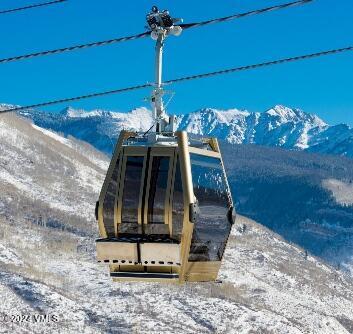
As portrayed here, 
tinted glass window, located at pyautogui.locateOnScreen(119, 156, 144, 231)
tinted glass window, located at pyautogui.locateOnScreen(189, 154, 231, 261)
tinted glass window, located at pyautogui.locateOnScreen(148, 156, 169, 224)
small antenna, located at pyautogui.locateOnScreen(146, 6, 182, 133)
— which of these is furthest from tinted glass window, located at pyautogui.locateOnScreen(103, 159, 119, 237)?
small antenna, located at pyautogui.locateOnScreen(146, 6, 182, 133)

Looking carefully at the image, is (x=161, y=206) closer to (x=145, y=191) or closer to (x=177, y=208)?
(x=177, y=208)

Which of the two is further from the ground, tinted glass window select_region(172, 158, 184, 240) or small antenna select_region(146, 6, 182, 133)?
small antenna select_region(146, 6, 182, 133)

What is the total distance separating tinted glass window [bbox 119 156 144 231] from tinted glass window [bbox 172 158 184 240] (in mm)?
1079

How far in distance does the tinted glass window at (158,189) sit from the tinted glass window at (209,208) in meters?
0.80

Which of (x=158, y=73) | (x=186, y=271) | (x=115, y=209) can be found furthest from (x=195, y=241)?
(x=158, y=73)

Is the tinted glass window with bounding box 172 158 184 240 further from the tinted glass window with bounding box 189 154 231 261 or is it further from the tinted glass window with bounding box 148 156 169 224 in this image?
the tinted glass window with bounding box 189 154 231 261

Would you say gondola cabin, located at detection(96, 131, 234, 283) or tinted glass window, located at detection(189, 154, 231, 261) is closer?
gondola cabin, located at detection(96, 131, 234, 283)

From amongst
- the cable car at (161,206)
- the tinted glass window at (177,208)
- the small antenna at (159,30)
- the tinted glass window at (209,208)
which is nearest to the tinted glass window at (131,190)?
the cable car at (161,206)

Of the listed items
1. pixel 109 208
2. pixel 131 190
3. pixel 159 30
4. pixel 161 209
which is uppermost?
pixel 159 30

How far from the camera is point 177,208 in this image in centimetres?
1961

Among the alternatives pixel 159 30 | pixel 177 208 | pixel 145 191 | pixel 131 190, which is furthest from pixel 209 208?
pixel 159 30

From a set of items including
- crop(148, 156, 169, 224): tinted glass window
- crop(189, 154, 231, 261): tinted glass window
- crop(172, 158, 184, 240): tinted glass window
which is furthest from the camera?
crop(189, 154, 231, 261): tinted glass window

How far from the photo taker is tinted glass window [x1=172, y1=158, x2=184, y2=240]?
19547 mm

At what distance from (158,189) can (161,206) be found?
21.7 inches
